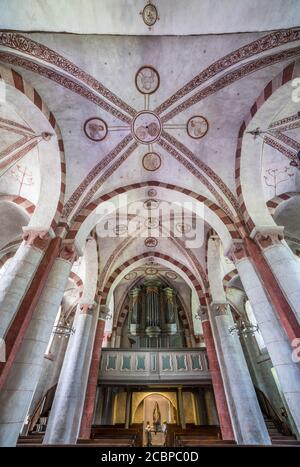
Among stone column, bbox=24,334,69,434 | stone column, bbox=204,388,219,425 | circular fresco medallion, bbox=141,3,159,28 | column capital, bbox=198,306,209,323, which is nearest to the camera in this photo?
circular fresco medallion, bbox=141,3,159,28

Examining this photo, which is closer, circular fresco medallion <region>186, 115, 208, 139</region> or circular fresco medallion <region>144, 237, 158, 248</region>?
circular fresco medallion <region>186, 115, 208, 139</region>

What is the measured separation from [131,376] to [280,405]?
7.90 metres

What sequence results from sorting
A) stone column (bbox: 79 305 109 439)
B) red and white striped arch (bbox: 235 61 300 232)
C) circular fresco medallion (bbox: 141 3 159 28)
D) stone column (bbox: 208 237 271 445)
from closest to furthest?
circular fresco medallion (bbox: 141 3 159 28) < red and white striped arch (bbox: 235 61 300 232) < stone column (bbox: 208 237 271 445) < stone column (bbox: 79 305 109 439)

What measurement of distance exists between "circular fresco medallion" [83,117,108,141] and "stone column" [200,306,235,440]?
793cm

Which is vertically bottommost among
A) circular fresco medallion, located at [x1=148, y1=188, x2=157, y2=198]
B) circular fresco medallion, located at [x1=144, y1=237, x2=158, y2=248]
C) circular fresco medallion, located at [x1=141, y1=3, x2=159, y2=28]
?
circular fresco medallion, located at [x1=141, y1=3, x2=159, y2=28]

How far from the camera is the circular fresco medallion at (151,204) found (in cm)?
854

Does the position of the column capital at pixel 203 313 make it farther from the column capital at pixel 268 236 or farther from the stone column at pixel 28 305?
the stone column at pixel 28 305

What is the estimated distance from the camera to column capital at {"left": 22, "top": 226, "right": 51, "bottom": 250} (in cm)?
502

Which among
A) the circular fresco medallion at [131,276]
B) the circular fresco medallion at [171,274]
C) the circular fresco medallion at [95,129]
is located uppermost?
the circular fresco medallion at [171,274]

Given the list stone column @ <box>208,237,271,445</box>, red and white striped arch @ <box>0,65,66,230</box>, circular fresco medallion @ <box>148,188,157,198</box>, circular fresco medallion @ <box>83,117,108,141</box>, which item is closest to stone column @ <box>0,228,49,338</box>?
red and white striped arch @ <box>0,65,66,230</box>

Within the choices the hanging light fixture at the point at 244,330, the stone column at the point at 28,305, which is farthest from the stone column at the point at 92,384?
the hanging light fixture at the point at 244,330

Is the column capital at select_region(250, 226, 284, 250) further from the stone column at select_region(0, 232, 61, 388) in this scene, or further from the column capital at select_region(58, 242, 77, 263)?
the stone column at select_region(0, 232, 61, 388)

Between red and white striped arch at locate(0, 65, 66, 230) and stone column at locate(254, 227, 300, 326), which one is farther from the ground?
red and white striped arch at locate(0, 65, 66, 230)

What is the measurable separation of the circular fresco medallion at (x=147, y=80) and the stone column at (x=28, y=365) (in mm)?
5055
